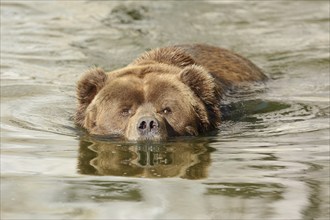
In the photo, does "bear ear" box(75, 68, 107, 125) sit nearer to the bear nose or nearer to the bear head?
the bear head

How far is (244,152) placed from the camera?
24.2 feet

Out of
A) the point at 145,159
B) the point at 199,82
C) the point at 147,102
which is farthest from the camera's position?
the point at 199,82

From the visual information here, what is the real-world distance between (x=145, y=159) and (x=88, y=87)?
193 centimetres

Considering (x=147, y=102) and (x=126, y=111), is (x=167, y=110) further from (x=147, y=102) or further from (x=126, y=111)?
(x=126, y=111)

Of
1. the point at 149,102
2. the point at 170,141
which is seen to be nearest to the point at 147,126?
the point at 170,141

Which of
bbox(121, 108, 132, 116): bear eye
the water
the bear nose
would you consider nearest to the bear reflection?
the water

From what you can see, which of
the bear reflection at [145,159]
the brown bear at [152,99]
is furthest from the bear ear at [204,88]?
the bear reflection at [145,159]

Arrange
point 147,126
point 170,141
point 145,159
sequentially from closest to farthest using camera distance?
point 145,159
point 147,126
point 170,141

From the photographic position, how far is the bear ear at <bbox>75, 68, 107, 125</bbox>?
8.78 metres

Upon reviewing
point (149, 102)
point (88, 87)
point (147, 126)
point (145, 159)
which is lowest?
point (145, 159)

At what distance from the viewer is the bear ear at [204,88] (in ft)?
28.8

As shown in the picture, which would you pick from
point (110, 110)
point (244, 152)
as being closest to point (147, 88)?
point (110, 110)

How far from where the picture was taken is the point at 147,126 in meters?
7.79

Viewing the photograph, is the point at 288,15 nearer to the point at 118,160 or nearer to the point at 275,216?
the point at 118,160
